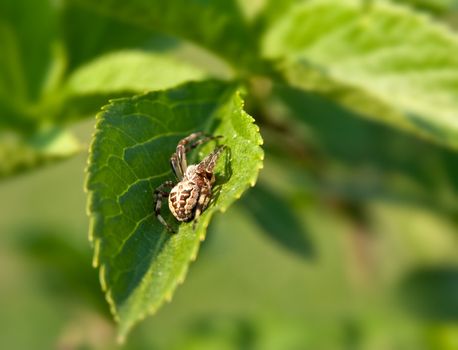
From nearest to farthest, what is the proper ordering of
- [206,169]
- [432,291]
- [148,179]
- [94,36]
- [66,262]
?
[148,179] < [206,169] < [94,36] < [432,291] < [66,262]

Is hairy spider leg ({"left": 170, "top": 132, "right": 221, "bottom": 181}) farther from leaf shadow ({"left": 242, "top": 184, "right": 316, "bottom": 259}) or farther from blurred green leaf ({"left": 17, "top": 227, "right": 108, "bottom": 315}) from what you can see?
blurred green leaf ({"left": 17, "top": 227, "right": 108, "bottom": 315})

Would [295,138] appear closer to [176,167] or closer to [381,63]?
[381,63]

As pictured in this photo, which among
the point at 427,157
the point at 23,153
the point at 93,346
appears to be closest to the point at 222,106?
the point at 23,153

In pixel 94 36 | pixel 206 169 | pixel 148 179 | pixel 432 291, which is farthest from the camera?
pixel 432 291

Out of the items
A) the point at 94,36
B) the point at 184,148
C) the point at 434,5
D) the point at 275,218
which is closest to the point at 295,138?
the point at 275,218

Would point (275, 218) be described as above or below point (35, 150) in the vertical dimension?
below

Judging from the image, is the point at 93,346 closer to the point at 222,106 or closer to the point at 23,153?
the point at 23,153

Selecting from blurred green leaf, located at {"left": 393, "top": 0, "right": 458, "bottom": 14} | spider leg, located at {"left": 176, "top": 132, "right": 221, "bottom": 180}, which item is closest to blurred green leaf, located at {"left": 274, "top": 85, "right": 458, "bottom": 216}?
blurred green leaf, located at {"left": 393, "top": 0, "right": 458, "bottom": 14}
